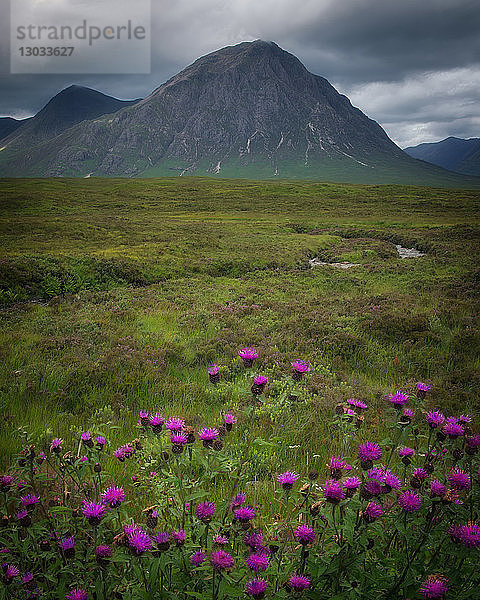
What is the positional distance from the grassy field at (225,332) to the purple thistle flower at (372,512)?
0.99 metres

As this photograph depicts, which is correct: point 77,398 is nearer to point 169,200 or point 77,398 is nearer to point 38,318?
point 38,318

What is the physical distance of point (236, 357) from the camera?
9.52m

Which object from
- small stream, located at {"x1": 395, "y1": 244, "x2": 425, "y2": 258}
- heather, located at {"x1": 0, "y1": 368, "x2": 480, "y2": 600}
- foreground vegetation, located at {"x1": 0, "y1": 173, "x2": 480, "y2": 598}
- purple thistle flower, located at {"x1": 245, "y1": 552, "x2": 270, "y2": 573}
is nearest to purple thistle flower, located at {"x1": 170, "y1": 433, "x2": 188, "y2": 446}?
heather, located at {"x1": 0, "y1": 368, "x2": 480, "y2": 600}

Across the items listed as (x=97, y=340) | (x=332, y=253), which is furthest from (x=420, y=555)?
(x=332, y=253)

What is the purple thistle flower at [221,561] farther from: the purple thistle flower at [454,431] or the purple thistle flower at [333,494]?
the purple thistle flower at [454,431]

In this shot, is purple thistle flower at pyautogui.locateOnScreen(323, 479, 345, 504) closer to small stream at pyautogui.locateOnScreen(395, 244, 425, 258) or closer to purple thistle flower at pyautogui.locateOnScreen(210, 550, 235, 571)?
purple thistle flower at pyautogui.locateOnScreen(210, 550, 235, 571)

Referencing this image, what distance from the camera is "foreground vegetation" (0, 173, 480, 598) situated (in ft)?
11.9

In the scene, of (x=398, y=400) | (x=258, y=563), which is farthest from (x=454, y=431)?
(x=258, y=563)

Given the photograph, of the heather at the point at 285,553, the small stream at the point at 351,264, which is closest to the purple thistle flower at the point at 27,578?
the heather at the point at 285,553

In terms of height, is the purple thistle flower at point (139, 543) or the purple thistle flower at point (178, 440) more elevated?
the purple thistle flower at point (178, 440)

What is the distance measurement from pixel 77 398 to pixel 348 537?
602 centimetres

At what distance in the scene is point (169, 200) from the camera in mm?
76938

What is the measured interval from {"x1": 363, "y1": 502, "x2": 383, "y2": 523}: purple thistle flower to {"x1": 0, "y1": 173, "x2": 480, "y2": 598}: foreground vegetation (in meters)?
0.09

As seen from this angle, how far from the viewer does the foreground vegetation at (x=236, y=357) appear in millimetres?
3625
